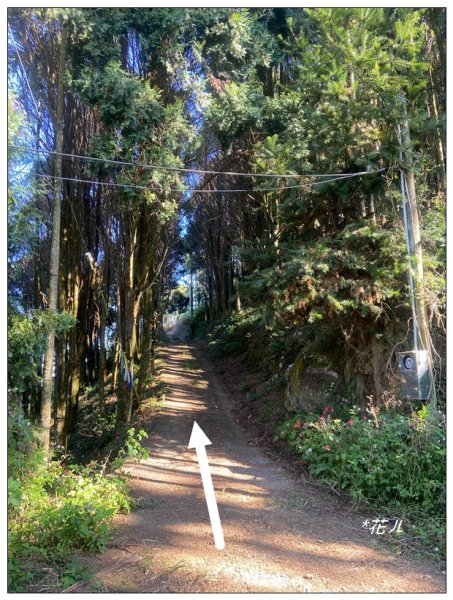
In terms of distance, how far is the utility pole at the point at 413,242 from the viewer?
6.07 m

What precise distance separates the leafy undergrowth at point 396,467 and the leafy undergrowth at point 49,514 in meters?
2.88

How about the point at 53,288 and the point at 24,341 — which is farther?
the point at 53,288

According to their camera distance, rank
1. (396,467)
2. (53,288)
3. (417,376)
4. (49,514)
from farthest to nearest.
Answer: (53,288) < (417,376) < (396,467) < (49,514)

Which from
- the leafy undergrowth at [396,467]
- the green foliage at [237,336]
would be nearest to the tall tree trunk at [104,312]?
the green foliage at [237,336]

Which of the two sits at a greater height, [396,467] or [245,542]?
[396,467]

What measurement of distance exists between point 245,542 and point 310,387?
445cm

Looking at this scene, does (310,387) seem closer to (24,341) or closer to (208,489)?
(208,489)

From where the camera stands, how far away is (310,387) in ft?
27.7

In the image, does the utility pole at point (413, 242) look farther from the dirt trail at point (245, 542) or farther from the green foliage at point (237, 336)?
the green foliage at point (237, 336)

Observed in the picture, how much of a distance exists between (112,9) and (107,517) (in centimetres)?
773

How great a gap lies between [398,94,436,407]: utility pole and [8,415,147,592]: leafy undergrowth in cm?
448

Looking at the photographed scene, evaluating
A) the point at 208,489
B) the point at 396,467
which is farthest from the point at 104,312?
the point at 208,489

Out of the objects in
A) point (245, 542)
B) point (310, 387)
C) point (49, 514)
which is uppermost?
point (310, 387)

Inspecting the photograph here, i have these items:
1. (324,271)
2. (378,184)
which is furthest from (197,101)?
(324,271)
